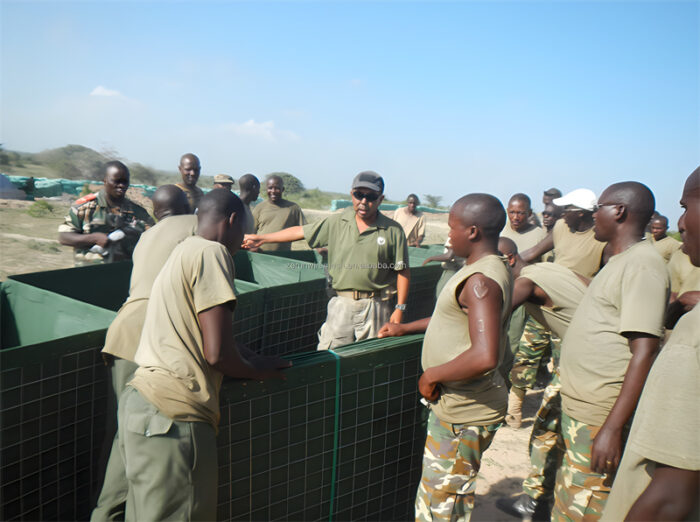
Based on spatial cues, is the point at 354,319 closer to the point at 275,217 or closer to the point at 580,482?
the point at 580,482

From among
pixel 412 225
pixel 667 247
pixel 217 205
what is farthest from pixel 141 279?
pixel 412 225

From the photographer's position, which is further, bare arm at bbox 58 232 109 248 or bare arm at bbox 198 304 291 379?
bare arm at bbox 58 232 109 248

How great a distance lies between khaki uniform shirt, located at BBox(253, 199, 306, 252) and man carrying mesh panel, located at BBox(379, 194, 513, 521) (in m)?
4.75

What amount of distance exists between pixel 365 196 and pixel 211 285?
8.00 feet

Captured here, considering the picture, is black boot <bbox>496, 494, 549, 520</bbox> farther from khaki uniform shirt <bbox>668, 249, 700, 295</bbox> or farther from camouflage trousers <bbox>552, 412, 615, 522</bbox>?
khaki uniform shirt <bbox>668, 249, 700, 295</bbox>

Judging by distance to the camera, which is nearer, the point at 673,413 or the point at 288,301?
the point at 673,413

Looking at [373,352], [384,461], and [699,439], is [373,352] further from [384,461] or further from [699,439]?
[699,439]

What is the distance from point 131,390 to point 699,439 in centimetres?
205

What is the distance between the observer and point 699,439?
119 cm

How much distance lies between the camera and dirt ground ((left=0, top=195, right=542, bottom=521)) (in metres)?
4.04

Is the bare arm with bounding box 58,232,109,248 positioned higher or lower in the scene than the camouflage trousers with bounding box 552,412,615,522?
higher

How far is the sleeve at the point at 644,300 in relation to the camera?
2281 mm

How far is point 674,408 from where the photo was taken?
1.23m

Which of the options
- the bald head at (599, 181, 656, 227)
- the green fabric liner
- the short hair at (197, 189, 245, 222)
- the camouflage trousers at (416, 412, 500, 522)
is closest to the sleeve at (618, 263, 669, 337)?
the bald head at (599, 181, 656, 227)
